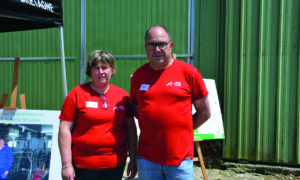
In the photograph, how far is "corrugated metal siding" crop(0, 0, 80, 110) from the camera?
4863 mm

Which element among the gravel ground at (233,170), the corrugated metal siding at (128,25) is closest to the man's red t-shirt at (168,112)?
the gravel ground at (233,170)

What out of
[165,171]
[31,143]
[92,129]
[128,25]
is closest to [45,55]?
[128,25]

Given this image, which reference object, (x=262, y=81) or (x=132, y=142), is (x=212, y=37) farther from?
(x=132, y=142)

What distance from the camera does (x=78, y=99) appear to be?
1.71m

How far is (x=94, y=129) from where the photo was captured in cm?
170

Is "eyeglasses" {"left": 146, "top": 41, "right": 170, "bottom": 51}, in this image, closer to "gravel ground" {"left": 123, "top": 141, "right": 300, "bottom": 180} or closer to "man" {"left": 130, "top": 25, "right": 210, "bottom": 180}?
"man" {"left": 130, "top": 25, "right": 210, "bottom": 180}

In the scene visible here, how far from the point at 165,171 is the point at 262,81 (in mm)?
2852

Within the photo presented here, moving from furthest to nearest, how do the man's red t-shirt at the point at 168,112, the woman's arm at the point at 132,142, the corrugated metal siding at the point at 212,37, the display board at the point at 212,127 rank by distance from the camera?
1. the corrugated metal siding at the point at 212,37
2. the display board at the point at 212,127
3. the woman's arm at the point at 132,142
4. the man's red t-shirt at the point at 168,112

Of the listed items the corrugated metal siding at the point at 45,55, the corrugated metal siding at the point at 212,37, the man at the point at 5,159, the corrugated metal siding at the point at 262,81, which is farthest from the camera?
the corrugated metal siding at the point at 45,55

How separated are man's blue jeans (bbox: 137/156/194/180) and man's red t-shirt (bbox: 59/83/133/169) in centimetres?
24

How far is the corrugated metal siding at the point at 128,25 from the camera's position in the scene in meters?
4.31

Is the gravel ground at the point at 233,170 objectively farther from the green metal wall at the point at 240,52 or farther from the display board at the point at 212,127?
the display board at the point at 212,127

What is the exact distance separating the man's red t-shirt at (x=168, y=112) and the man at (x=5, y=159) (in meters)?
1.83

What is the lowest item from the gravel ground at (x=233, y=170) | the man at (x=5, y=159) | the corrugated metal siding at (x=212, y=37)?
the gravel ground at (x=233, y=170)
